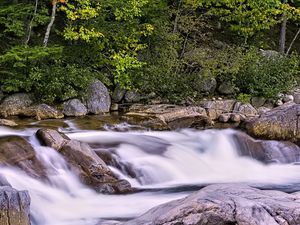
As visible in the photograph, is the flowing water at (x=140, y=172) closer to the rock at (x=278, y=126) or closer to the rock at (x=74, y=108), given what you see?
the rock at (x=278, y=126)

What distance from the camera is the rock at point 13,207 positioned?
4.86 metres

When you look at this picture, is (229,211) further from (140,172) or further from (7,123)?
(7,123)

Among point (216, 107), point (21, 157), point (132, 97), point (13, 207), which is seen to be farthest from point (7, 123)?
point (216, 107)

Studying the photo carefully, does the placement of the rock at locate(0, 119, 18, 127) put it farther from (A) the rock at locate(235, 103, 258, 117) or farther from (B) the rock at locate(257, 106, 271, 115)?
(B) the rock at locate(257, 106, 271, 115)

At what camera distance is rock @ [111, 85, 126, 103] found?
44.7ft

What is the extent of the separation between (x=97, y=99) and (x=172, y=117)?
237cm

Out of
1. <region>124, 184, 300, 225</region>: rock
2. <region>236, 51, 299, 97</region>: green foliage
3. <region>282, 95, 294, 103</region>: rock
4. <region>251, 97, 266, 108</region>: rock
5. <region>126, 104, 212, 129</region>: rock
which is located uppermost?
<region>236, 51, 299, 97</region>: green foliage

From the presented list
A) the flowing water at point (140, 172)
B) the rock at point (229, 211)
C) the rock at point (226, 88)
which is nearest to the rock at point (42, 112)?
the flowing water at point (140, 172)

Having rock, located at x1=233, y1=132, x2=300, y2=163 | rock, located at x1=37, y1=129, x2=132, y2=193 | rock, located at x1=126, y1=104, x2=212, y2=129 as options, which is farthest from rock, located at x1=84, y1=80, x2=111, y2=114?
rock, located at x1=37, y1=129, x2=132, y2=193

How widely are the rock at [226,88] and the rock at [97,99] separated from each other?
3.83 m

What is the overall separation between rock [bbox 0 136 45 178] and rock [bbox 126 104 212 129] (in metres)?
3.93

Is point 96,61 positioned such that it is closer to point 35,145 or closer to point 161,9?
point 161,9

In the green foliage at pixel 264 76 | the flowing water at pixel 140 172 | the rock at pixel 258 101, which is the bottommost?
the flowing water at pixel 140 172

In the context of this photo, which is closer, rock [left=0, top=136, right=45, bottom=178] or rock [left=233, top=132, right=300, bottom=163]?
rock [left=0, top=136, right=45, bottom=178]
